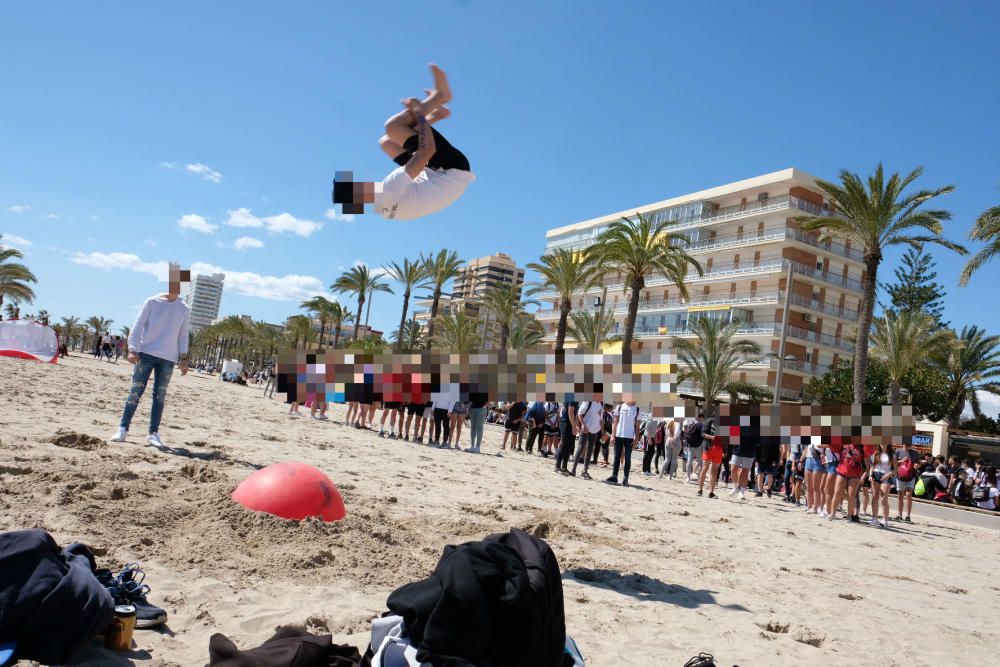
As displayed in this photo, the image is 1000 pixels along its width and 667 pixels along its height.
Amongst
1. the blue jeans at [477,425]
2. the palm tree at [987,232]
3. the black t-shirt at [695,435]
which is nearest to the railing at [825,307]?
the palm tree at [987,232]

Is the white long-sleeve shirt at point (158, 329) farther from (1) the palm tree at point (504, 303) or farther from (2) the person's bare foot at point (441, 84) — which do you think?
(1) the palm tree at point (504, 303)

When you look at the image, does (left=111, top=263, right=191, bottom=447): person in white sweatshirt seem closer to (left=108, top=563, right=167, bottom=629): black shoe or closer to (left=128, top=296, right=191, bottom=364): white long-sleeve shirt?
(left=128, top=296, right=191, bottom=364): white long-sleeve shirt

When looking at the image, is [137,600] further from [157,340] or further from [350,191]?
[157,340]

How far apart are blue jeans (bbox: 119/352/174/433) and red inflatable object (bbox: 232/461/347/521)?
3044 millimetres

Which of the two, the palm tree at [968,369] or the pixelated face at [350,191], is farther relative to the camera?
the palm tree at [968,369]

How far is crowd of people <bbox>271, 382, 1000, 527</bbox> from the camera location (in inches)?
504

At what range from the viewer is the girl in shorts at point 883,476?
12.6 meters

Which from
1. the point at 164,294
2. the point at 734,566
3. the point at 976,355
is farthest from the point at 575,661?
the point at 976,355

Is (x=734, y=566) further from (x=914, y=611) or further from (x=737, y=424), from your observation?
(x=737, y=424)

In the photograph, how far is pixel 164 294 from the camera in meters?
7.70

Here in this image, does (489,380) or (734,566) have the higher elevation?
(489,380)

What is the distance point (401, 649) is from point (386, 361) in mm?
3876

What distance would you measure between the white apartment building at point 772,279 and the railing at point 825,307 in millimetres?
98

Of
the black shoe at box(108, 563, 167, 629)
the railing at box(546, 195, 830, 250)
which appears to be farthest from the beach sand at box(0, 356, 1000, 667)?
the railing at box(546, 195, 830, 250)
